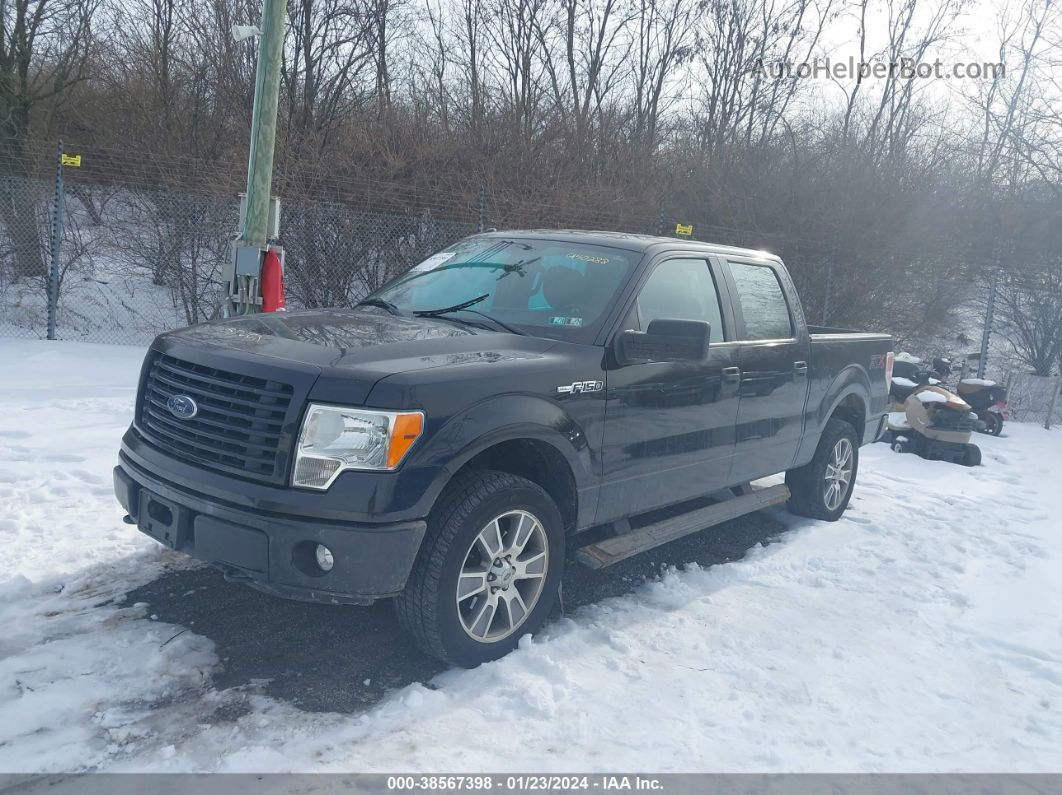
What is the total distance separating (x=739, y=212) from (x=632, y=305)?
1376 centimetres

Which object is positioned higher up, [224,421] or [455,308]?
[455,308]

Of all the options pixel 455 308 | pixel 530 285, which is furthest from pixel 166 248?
pixel 530 285

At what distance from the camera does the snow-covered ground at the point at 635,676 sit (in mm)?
2994

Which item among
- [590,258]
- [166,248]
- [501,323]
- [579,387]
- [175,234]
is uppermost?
[175,234]

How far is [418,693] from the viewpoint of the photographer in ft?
10.9

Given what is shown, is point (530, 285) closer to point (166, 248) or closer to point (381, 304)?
point (381, 304)

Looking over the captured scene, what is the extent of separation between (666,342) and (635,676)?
1.51 m

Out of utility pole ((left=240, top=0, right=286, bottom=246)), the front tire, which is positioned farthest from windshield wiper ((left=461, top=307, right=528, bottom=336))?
utility pole ((left=240, top=0, right=286, bottom=246))

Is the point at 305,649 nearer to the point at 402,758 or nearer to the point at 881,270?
the point at 402,758

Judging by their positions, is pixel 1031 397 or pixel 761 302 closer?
pixel 761 302

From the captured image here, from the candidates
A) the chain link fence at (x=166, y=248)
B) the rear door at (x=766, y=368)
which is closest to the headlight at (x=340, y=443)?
the rear door at (x=766, y=368)

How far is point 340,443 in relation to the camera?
317 centimetres

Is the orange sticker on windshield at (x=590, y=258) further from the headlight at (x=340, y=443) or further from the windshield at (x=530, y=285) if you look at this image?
the headlight at (x=340, y=443)

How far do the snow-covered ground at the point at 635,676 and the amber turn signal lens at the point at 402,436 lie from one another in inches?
37.8
